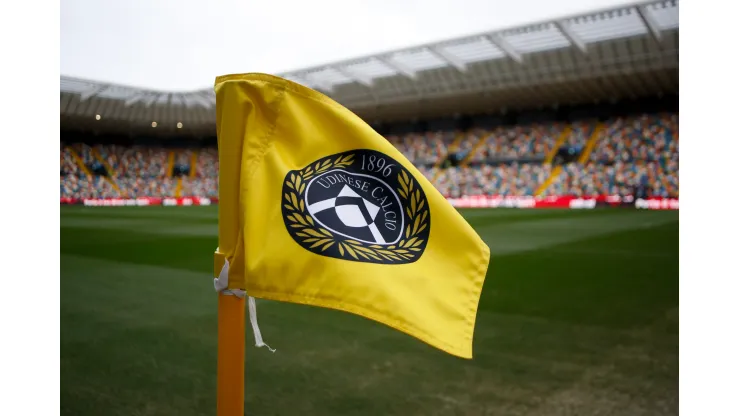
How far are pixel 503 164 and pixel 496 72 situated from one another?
858 centimetres

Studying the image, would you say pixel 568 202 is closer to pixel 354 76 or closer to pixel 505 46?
pixel 505 46

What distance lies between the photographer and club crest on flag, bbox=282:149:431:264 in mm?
1505

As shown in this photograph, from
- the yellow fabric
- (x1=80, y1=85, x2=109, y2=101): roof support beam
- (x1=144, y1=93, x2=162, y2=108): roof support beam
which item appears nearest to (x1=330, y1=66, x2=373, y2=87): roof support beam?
(x1=144, y1=93, x2=162, y2=108): roof support beam

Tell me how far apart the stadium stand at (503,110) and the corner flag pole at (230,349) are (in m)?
23.0

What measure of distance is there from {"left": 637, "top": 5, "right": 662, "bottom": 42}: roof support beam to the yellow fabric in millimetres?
22889

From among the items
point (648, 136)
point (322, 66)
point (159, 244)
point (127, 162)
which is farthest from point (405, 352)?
point (127, 162)

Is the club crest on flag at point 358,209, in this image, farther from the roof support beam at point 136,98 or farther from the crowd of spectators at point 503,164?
the roof support beam at point 136,98

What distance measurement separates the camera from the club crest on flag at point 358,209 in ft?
4.94

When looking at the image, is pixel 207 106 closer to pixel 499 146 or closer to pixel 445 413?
pixel 499 146

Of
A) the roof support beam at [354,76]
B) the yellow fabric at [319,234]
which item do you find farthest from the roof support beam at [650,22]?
the yellow fabric at [319,234]

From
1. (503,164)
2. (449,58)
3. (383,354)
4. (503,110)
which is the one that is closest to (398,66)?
(449,58)

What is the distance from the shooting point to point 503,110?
3703 cm

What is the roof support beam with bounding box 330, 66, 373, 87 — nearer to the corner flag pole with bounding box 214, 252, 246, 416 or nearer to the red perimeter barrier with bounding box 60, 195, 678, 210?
the red perimeter barrier with bounding box 60, 195, 678, 210

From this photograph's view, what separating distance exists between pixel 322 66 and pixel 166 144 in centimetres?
2561
